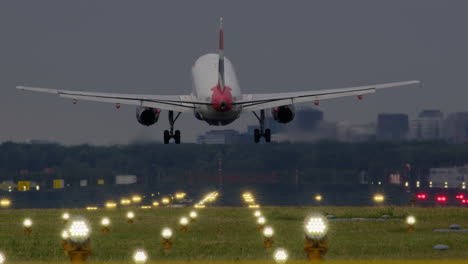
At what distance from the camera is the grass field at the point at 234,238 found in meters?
42.1

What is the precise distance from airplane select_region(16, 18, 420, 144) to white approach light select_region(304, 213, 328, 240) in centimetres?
5373

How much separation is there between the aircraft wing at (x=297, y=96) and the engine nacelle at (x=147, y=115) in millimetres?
7504

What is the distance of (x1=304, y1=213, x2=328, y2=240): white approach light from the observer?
14.5 meters

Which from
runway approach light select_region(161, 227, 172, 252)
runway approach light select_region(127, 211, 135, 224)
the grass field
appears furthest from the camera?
runway approach light select_region(127, 211, 135, 224)

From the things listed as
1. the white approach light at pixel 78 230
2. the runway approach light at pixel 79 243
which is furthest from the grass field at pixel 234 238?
the runway approach light at pixel 79 243

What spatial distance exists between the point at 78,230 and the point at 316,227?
3.72 metres

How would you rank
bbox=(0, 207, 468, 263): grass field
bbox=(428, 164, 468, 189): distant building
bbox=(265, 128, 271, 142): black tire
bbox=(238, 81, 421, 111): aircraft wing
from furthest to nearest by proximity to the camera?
bbox=(428, 164, 468, 189): distant building
bbox=(265, 128, 271, 142): black tire
bbox=(238, 81, 421, 111): aircraft wing
bbox=(0, 207, 468, 263): grass field

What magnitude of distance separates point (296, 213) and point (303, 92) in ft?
33.2

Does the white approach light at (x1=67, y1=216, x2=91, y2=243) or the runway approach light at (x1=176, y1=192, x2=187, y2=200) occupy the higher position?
the runway approach light at (x1=176, y1=192, x2=187, y2=200)

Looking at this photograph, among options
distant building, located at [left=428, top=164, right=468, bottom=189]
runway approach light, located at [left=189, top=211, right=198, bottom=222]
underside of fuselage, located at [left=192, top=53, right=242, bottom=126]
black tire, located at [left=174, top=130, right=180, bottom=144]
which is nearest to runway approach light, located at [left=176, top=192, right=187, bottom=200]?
distant building, located at [left=428, top=164, right=468, bottom=189]

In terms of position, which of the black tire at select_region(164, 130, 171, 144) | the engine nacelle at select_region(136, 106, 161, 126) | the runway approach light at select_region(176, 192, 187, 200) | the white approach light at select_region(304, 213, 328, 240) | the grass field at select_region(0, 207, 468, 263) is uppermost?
the engine nacelle at select_region(136, 106, 161, 126)

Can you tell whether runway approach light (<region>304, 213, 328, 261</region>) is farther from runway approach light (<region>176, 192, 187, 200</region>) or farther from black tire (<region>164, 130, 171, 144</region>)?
runway approach light (<region>176, 192, 187, 200</region>)

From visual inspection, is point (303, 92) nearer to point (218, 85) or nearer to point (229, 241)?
point (218, 85)

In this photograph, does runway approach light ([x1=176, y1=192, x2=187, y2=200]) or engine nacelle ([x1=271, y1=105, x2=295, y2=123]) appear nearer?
engine nacelle ([x1=271, y1=105, x2=295, y2=123])
